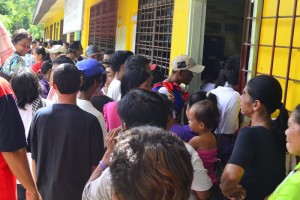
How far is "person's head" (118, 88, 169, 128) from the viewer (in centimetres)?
181

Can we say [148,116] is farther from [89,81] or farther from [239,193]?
[89,81]

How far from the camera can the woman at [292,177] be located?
1.49 m

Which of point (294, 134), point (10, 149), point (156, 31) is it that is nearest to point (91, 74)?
point (10, 149)

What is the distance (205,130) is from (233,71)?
1182 mm

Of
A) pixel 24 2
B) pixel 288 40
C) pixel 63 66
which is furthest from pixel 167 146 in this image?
pixel 24 2

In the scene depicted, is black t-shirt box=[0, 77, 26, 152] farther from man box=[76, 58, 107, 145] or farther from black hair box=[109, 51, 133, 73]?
black hair box=[109, 51, 133, 73]

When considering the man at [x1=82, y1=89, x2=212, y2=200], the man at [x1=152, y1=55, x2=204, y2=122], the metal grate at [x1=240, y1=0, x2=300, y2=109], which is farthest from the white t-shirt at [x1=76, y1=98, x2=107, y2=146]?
the metal grate at [x1=240, y1=0, x2=300, y2=109]

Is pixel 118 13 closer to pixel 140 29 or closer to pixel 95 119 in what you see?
pixel 140 29

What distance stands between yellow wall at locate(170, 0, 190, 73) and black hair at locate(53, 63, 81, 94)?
7.65 ft

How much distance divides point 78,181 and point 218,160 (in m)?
0.94

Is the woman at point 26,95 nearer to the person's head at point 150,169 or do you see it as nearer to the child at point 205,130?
the child at point 205,130

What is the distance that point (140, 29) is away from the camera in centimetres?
686

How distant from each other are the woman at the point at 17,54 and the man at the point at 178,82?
1776 millimetres

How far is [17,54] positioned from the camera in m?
4.75
